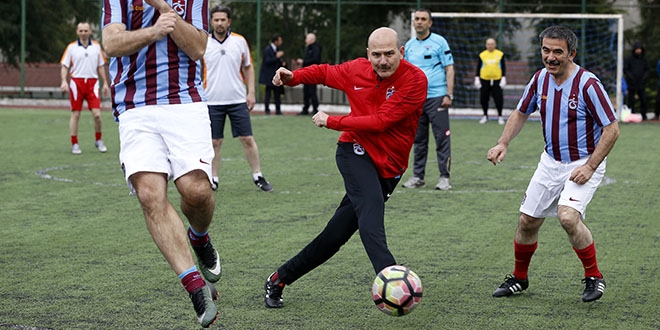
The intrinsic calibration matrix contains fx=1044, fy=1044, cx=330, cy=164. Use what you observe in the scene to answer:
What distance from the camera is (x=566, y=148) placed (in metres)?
6.44

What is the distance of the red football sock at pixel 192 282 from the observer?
5270 mm

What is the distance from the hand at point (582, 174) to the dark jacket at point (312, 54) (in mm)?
19709

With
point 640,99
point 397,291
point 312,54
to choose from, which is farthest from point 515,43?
point 397,291

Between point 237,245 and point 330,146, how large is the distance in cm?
923

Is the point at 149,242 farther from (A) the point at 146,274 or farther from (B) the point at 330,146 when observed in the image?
(B) the point at 330,146

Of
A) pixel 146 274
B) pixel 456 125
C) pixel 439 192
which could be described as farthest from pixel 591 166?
pixel 456 125

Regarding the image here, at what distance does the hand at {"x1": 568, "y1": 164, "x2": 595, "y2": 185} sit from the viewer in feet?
20.5

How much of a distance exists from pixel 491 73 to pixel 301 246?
15.8 m

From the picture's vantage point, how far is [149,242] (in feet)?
27.4

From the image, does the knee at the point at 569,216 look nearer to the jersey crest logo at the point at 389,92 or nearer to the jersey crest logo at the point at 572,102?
the jersey crest logo at the point at 572,102

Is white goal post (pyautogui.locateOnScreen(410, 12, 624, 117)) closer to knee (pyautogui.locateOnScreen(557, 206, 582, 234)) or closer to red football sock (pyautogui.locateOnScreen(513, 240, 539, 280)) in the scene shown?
red football sock (pyautogui.locateOnScreen(513, 240, 539, 280))

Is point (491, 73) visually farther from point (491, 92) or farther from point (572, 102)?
point (572, 102)

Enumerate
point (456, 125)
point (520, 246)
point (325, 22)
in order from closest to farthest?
point (520, 246), point (456, 125), point (325, 22)

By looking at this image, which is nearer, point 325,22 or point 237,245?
point 237,245
